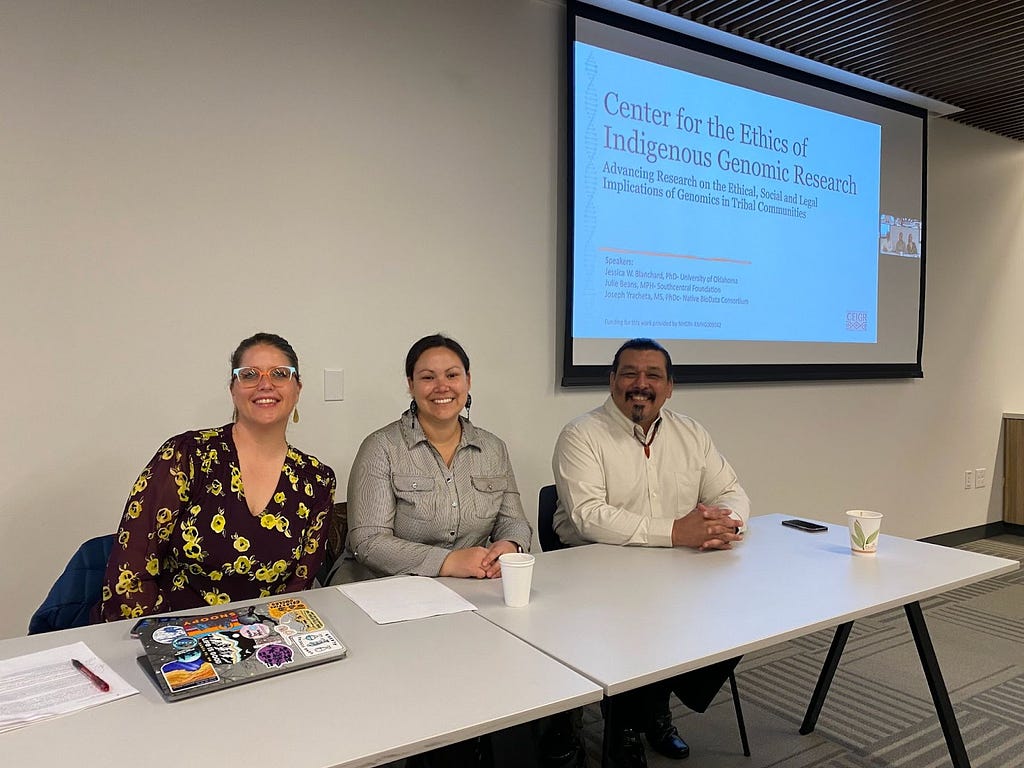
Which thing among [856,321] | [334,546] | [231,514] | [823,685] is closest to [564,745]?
[334,546]

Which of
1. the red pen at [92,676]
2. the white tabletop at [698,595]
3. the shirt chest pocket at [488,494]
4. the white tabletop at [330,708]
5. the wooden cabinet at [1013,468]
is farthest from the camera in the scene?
the wooden cabinet at [1013,468]

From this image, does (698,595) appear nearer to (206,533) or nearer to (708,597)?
(708,597)

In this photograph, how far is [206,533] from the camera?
6.11 feet

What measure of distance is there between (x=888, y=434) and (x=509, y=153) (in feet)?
10.1

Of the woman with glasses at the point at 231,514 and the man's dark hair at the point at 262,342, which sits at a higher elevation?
the man's dark hair at the point at 262,342

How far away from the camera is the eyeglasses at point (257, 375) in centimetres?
196

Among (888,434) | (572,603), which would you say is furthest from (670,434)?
(888,434)

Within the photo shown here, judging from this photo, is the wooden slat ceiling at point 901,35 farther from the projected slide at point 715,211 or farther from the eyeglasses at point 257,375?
the eyeglasses at point 257,375

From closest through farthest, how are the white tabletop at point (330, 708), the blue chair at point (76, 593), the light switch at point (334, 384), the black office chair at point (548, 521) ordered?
the white tabletop at point (330, 708) → the blue chair at point (76, 593) → the black office chair at point (548, 521) → the light switch at point (334, 384)

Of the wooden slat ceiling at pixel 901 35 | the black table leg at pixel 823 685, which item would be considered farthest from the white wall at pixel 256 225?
the wooden slat ceiling at pixel 901 35

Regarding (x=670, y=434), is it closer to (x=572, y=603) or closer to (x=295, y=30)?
(x=572, y=603)

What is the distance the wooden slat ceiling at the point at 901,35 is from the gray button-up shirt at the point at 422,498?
225 centimetres

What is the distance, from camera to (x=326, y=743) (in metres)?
1.11

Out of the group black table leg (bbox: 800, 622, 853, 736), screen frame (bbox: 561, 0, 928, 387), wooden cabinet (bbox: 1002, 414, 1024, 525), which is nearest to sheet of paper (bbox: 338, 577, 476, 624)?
black table leg (bbox: 800, 622, 853, 736)
